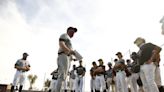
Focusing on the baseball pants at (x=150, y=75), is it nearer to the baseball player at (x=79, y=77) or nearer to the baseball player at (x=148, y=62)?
the baseball player at (x=148, y=62)

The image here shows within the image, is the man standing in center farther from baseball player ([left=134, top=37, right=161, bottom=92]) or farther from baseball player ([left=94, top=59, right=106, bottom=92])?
baseball player ([left=94, top=59, right=106, bottom=92])

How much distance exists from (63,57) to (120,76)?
4.31m

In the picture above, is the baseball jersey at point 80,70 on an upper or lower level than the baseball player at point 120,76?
upper

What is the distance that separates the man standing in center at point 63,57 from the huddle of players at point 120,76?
333 centimetres

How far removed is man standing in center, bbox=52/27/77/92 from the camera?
430 cm

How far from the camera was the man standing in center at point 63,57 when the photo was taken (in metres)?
4.30

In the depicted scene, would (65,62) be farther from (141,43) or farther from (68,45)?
(141,43)

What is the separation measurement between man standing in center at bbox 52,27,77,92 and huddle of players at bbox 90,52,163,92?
333 cm

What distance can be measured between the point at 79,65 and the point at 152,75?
22.7 ft

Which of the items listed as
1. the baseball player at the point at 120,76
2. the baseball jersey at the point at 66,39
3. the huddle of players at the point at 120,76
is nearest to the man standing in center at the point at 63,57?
the baseball jersey at the point at 66,39

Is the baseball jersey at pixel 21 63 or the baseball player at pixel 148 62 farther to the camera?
the baseball jersey at pixel 21 63

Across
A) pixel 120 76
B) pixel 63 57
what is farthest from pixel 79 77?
pixel 63 57

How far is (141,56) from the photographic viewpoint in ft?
17.1

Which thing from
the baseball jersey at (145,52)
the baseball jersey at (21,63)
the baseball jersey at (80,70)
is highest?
the baseball jersey at (21,63)
